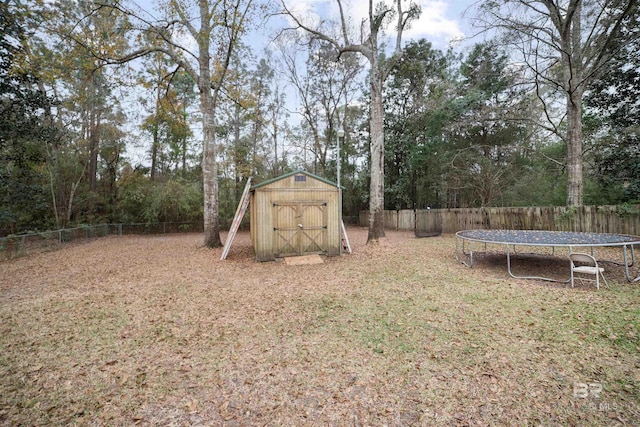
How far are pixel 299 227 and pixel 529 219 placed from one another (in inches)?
404

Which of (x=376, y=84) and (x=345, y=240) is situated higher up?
(x=376, y=84)

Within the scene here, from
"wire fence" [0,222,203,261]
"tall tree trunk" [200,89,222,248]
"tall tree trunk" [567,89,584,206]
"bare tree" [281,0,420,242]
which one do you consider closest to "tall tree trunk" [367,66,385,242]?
"bare tree" [281,0,420,242]

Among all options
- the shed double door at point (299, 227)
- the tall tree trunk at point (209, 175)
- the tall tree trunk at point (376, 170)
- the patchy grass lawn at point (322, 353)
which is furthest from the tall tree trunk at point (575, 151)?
the tall tree trunk at point (209, 175)

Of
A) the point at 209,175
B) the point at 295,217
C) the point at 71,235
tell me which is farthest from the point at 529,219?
the point at 71,235

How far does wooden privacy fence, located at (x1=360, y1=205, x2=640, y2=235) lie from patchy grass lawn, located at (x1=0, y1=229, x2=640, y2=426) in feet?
16.1

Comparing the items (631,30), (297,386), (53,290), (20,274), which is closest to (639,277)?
(297,386)

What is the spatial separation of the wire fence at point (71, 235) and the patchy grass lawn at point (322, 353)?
432cm

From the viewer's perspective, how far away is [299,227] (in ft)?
28.7

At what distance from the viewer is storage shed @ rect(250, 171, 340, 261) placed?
840 centimetres

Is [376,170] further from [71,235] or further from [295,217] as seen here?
[71,235]

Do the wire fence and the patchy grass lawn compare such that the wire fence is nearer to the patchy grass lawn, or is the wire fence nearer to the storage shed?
the patchy grass lawn

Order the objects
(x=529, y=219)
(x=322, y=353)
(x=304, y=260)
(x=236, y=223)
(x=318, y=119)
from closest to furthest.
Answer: (x=322, y=353), (x=304, y=260), (x=236, y=223), (x=529, y=219), (x=318, y=119)

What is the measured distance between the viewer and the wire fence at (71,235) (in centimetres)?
886

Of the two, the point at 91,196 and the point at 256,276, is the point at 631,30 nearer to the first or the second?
the point at 256,276
